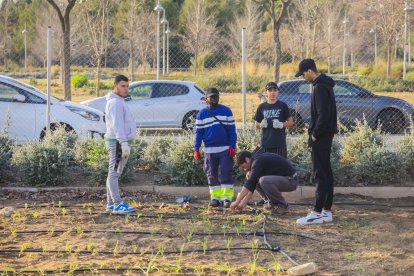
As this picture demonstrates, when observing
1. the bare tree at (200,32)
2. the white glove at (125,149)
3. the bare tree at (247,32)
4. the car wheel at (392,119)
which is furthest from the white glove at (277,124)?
the bare tree at (200,32)

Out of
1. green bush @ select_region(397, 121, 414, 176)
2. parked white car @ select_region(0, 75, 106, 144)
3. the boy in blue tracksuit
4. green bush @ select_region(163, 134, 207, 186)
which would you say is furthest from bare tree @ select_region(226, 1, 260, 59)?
the boy in blue tracksuit

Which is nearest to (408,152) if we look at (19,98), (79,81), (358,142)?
(358,142)

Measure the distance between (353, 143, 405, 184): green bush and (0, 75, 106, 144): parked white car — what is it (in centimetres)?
481

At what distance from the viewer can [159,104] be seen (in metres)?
15.5

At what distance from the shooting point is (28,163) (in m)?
9.01

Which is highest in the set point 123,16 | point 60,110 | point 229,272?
point 123,16

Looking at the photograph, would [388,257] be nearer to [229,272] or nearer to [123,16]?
[229,272]

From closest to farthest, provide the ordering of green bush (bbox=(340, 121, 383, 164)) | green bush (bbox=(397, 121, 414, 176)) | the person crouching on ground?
1. the person crouching on ground
2. green bush (bbox=(397, 121, 414, 176))
3. green bush (bbox=(340, 121, 383, 164))

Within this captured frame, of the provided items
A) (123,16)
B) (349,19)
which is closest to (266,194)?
(123,16)

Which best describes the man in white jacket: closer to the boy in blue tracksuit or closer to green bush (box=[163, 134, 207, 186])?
the boy in blue tracksuit

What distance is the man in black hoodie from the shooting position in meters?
6.86

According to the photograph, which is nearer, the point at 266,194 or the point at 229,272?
the point at 229,272

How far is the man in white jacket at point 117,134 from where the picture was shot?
7309 millimetres

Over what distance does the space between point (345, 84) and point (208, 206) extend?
8.02 m
